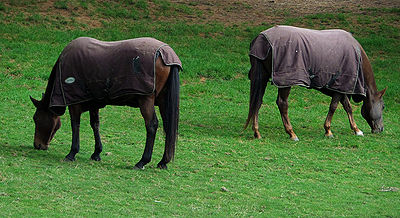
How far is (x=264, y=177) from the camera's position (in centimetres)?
1011

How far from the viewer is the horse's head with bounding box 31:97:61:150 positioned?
35.5 ft

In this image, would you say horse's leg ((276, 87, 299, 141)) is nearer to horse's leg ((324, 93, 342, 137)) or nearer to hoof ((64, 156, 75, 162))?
horse's leg ((324, 93, 342, 137))

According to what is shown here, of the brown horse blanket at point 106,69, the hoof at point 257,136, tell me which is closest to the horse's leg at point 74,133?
the brown horse blanket at point 106,69

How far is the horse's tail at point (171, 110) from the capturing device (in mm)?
9766

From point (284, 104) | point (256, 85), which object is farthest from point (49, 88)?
point (284, 104)

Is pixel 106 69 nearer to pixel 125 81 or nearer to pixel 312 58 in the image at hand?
pixel 125 81

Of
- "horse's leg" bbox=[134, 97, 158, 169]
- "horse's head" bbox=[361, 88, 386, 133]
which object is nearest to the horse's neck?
"horse's leg" bbox=[134, 97, 158, 169]

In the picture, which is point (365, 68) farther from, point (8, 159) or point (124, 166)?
point (8, 159)

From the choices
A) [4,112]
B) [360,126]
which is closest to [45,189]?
[4,112]

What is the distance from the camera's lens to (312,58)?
12961 millimetres

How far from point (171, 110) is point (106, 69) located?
1218mm

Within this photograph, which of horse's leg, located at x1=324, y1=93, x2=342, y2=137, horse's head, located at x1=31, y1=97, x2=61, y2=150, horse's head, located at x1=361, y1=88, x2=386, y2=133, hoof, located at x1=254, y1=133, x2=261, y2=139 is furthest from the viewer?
horse's head, located at x1=361, y1=88, x2=386, y2=133

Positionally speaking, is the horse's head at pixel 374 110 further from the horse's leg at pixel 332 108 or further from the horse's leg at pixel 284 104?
the horse's leg at pixel 284 104

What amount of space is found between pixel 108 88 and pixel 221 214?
124 inches
